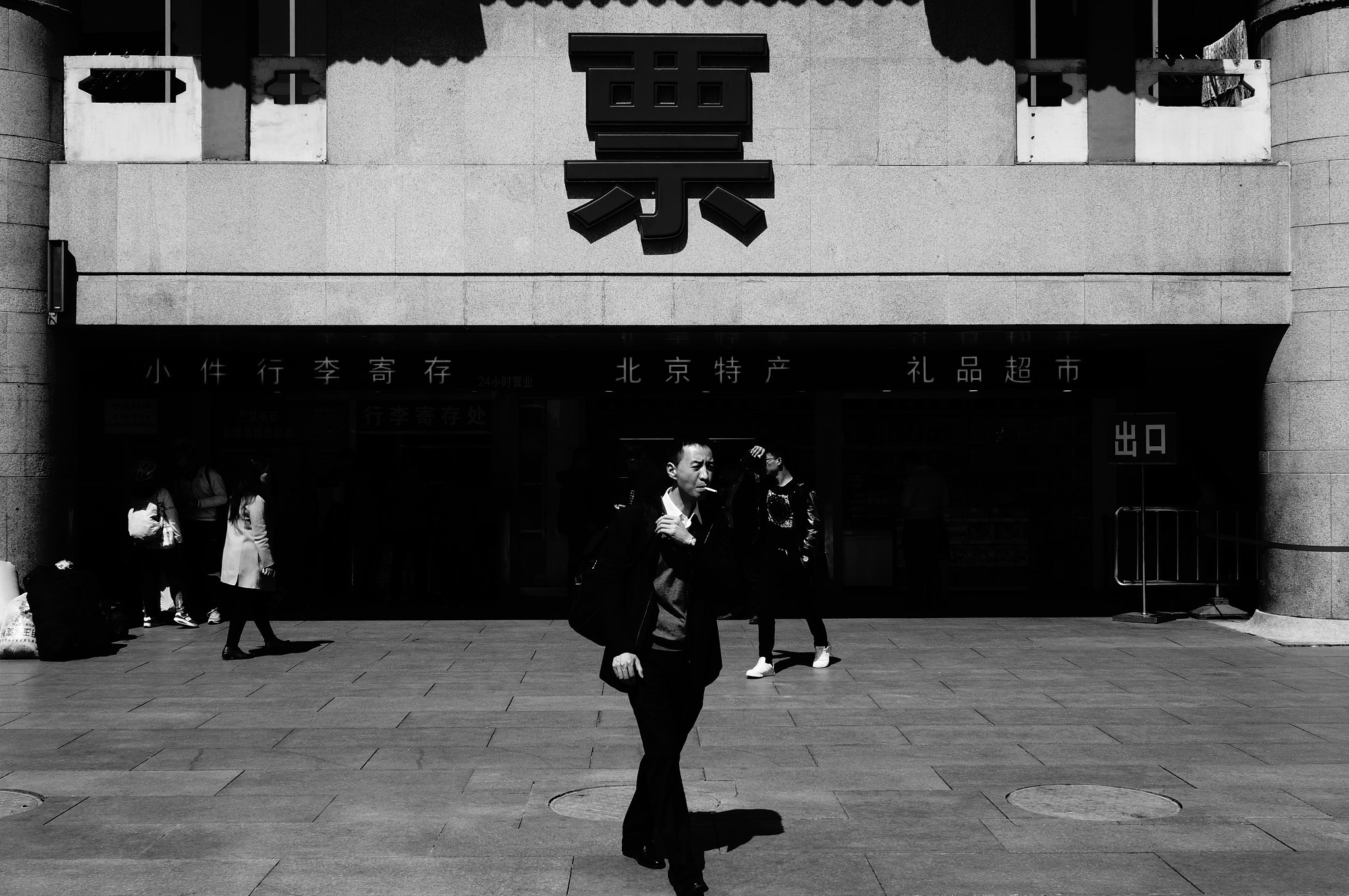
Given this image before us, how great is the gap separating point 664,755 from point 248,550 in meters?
7.25

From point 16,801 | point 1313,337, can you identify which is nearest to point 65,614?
point 16,801

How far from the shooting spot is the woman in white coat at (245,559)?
12156 millimetres

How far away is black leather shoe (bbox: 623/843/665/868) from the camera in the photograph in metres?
6.00

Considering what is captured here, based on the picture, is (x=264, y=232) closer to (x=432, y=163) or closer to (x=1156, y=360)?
(x=432, y=163)

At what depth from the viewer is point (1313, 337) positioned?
1392 cm

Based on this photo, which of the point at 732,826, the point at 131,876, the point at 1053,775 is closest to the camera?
the point at 131,876

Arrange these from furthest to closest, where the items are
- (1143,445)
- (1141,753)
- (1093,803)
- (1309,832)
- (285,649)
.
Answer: (1143,445), (285,649), (1141,753), (1093,803), (1309,832)

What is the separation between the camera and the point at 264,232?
14070 mm

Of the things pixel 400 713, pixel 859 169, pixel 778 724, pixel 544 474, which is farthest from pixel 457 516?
pixel 778 724

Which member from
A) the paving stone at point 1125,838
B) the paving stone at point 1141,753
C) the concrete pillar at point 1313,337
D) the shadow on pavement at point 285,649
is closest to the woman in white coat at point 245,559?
the shadow on pavement at point 285,649

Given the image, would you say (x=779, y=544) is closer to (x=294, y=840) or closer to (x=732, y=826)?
(x=732, y=826)

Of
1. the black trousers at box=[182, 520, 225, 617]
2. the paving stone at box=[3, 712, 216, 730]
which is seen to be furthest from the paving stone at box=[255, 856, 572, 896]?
the black trousers at box=[182, 520, 225, 617]

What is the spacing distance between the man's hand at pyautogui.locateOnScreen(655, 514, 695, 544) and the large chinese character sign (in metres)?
8.38

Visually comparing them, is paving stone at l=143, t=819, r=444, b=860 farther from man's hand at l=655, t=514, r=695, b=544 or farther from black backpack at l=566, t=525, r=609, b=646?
man's hand at l=655, t=514, r=695, b=544
